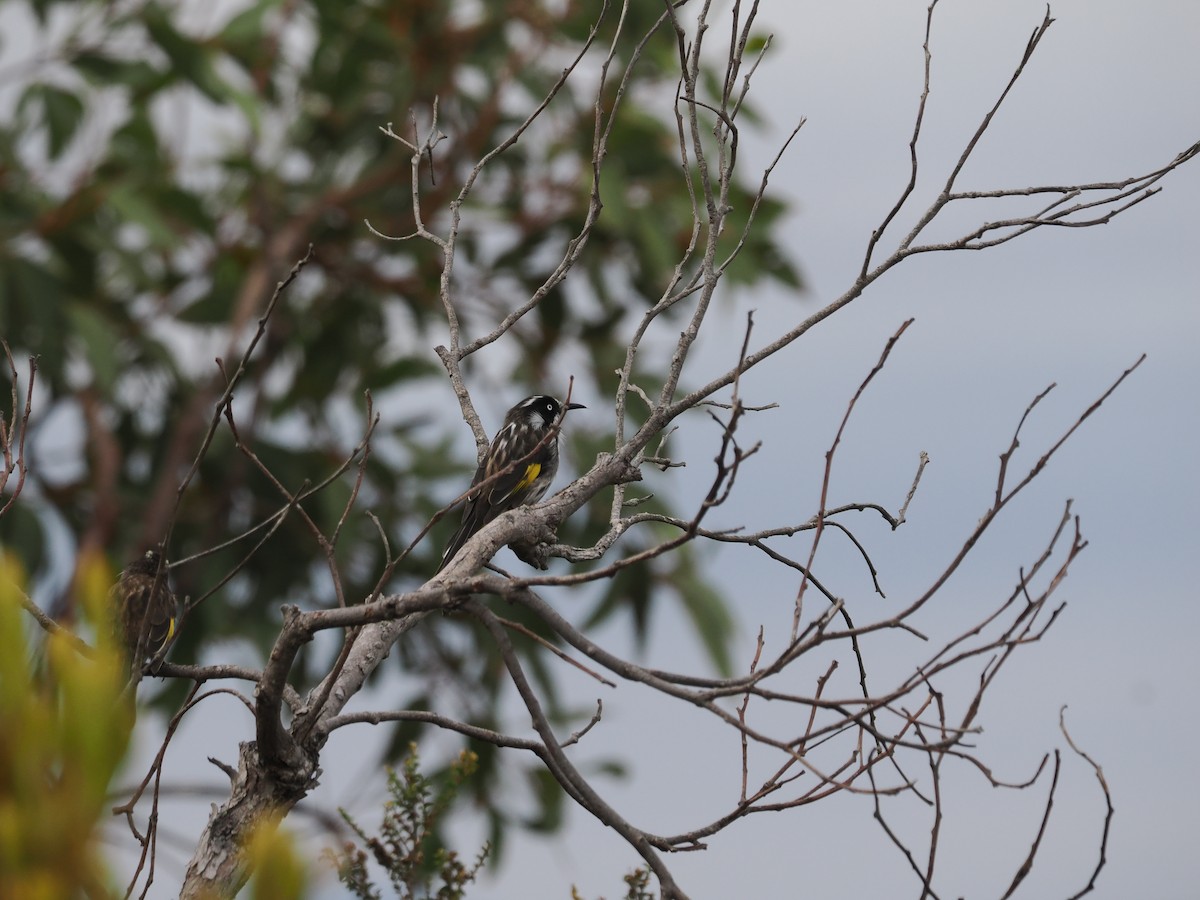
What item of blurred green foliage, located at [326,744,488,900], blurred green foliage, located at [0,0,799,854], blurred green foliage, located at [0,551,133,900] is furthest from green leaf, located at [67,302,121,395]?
blurred green foliage, located at [0,551,133,900]

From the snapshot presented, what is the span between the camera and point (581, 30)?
1030 centimetres

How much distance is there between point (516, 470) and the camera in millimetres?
6602

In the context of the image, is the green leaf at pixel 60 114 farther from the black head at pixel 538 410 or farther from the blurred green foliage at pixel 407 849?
the blurred green foliage at pixel 407 849

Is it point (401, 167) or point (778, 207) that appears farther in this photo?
point (401, 167)

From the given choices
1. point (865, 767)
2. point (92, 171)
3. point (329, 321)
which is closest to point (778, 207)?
point (329, 321)

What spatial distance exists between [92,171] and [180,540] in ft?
10.2

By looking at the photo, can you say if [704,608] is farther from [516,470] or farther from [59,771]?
[59,771]

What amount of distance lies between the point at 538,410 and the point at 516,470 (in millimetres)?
1346

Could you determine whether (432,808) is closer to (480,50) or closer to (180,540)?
(180,540)

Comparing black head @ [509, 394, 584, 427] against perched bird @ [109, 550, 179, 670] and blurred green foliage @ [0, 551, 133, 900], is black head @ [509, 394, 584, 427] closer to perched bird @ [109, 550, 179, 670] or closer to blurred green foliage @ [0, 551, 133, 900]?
perched bird @ [109, 550, 179, 670]

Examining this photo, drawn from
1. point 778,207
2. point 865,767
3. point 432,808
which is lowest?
point 865,767

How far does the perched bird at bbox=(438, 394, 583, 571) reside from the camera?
6320mm

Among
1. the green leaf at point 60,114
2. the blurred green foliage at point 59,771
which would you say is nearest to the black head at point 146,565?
the blurred green foliage at point 59,771

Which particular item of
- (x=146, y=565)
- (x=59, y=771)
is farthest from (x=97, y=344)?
(x=59, y=771)
